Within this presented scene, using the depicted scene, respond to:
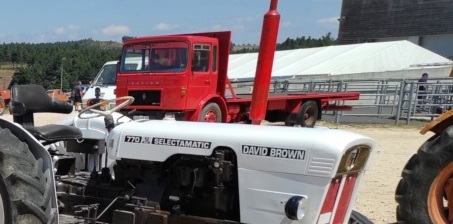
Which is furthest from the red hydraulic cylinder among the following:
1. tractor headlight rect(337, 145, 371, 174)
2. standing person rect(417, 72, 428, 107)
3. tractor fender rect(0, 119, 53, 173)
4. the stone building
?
the stone building

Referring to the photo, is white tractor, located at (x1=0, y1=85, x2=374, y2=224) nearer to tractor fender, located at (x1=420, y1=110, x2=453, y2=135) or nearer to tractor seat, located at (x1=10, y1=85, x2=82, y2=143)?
tractor seat, located at (x1=10, y1=85, x2=82, y2=143)

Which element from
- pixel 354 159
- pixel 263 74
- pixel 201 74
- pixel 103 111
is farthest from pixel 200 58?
pixel 354 159

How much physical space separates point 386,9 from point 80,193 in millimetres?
43908

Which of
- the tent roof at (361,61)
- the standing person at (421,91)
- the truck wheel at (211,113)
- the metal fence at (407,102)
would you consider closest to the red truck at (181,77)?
the truck wheel at (211,113)

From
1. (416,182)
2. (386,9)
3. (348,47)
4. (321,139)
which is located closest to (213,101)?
(416,182)

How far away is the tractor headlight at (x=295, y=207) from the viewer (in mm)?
2908

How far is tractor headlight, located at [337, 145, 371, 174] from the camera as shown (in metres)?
3.03

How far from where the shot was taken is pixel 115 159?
141 inches

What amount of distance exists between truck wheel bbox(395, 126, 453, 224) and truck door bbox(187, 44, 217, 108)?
25.8ft

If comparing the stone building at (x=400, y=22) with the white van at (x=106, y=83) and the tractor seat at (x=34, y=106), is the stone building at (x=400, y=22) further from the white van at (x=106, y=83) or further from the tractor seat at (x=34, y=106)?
the tractor seat at (x=34, y=106)

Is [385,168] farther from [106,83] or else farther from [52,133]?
[106,83]

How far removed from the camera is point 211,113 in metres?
12.1

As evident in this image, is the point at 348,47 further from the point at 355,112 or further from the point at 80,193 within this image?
the point at 80,193

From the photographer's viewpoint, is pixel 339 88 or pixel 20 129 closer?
pixel 20 129
